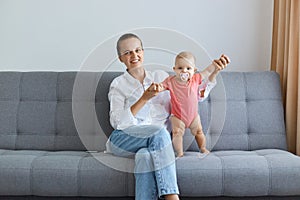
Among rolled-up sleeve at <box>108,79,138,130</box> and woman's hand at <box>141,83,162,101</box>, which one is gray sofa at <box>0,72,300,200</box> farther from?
woman's hand at <box>141,83,162,101</box>

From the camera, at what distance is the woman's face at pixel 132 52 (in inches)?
84.8

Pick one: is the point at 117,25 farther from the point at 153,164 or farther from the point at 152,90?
the point at 153,164

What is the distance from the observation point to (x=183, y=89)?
2154 millimetres

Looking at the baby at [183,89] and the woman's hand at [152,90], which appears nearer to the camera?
the woman's hand at [152,90]

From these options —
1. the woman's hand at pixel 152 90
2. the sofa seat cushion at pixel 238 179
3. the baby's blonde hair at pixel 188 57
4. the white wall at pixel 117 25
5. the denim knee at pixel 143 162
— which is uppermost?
the white wall at pixel 117 25

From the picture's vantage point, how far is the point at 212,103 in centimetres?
245

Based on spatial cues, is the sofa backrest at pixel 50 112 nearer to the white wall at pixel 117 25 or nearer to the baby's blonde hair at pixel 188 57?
the white wall at pixel 117 25

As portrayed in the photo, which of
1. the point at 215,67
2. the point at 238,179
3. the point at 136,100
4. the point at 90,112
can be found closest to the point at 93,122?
the point at 90,112

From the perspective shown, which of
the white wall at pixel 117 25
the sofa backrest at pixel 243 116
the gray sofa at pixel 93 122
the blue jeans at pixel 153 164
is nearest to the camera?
the blue jeans at pixel 153 164

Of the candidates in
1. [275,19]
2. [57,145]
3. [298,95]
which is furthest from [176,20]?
[57,145]

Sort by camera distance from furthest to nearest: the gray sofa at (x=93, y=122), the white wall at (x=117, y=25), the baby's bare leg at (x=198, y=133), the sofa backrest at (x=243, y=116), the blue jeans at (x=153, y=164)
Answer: the white wall at (x=117, y=25) → the sofa backrest at (x=243, y=116) → the baby's bare leg at (x=198, y=133) → the gray sofa at (x=93, y=122) → the blue jeans at (x=153, y=164)

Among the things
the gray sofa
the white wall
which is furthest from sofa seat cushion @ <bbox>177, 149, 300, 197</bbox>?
the white wall

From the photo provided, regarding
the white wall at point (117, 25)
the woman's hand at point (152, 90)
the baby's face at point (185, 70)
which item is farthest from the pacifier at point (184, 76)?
the white wall at point (117, 25)

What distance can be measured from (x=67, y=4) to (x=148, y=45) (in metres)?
0.85
